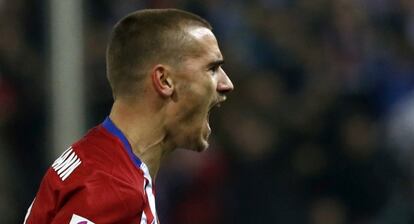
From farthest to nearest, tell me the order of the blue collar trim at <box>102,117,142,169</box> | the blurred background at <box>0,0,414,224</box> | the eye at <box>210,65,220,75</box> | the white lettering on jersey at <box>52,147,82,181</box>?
the blurred background at <box>0,0,414,224</box> < the eye at <box>210,65,220,75</box> < the blue collar trim at <box>102,117,142,169</box> < the white lettering on jersey at <box>52,147,82,181</box>

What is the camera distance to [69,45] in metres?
6.79

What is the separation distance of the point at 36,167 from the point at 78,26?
0.80m

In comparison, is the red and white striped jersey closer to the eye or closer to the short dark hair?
the short dark hair

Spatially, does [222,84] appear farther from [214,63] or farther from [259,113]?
[259,113]

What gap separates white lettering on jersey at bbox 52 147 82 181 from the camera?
3.47m

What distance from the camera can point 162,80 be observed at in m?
3.62

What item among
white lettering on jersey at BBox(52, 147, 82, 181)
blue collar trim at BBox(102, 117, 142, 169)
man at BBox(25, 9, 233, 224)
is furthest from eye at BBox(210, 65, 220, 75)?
white lettering on jersey at BBox(52, 147, 82, 181)

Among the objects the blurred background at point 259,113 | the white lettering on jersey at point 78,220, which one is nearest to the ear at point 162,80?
the white lettering on jersey at point 78,220

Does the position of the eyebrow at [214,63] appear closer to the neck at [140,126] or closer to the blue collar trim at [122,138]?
the neck at [140,126]

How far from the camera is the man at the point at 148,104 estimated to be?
350 cm

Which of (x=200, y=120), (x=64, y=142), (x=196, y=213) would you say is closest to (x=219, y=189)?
(x=196, y=213)

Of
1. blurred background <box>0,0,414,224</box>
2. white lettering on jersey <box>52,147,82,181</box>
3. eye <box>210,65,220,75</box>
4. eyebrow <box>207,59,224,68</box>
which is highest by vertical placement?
eyebrow <box>207,59,224,68</box>

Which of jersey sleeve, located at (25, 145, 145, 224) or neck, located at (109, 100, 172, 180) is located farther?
neck, located at (109, 100, 172, 180)

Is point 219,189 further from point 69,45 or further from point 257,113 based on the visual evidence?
point 69,45
